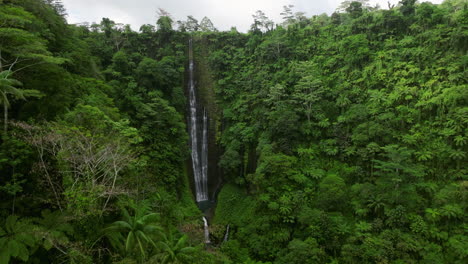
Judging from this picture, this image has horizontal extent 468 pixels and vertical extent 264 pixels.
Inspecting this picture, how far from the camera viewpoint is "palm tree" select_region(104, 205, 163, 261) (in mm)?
9586

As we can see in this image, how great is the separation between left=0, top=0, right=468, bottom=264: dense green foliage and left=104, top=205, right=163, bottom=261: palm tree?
7 centimetres

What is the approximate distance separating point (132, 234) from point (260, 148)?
1454 cm

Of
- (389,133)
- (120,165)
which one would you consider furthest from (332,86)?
(120,165)

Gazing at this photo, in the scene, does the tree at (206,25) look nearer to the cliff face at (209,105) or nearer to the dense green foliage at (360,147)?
the cliff face at (209,105)

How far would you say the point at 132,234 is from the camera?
10234 millimetres

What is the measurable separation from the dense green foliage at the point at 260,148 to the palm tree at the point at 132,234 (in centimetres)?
7

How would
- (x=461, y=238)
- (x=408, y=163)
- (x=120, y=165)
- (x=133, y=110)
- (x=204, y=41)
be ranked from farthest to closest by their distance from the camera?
1. (x=204, y=41)
2. (x=133, y=110)
3. (x=408, y=163)
4. (x=461, y=238)
5. (x=120, y=165)

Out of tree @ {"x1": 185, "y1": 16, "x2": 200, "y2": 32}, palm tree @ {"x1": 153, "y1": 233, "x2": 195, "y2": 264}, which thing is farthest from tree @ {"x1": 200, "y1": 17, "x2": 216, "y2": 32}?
palm tree @ {"x1": 153, "y1": 233, "x2": 195, "y2": 264}

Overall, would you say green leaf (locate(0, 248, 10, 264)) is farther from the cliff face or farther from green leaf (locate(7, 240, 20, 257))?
the cliff face

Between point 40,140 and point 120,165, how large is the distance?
3068 millimetres

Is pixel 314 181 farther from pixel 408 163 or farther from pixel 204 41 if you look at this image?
pixel 204 41

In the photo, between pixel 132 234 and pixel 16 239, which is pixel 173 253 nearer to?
pixel 132 234

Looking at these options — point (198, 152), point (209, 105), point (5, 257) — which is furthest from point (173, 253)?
point (209, 105)

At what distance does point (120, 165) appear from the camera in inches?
429
